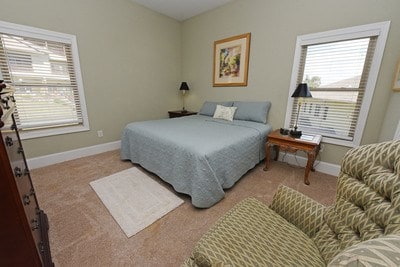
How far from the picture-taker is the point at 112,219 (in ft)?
5.13

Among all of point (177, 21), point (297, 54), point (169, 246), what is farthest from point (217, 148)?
point (177, 21)

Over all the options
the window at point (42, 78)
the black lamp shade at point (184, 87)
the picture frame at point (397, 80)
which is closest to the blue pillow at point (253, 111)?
the picture frame at point (397, 80)

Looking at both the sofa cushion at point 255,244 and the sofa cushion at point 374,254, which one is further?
the sofa cushion at point 255,244

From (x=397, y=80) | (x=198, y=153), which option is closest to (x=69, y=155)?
(x=198, y=153)

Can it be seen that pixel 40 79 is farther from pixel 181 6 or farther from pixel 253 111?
pixel 253 111

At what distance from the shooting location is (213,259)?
0.75 m

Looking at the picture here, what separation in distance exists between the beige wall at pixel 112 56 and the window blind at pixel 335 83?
9.38 feet

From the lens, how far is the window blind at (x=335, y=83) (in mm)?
2109

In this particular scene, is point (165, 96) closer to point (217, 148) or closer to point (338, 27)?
point (217, 148)

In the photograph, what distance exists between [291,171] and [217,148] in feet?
4.95

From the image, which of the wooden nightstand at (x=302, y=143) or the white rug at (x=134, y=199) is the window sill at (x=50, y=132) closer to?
the white rug at (x=134, y=199)

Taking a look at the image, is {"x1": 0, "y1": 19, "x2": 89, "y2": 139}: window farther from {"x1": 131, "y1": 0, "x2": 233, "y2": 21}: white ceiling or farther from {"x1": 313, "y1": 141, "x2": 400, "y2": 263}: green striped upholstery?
{"x1": 313, "y1": 141, "x2": 400, "y2": 263}: green striped upholstery

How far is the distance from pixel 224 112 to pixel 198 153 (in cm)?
170

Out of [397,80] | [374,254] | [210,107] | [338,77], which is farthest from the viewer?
[210,107]
